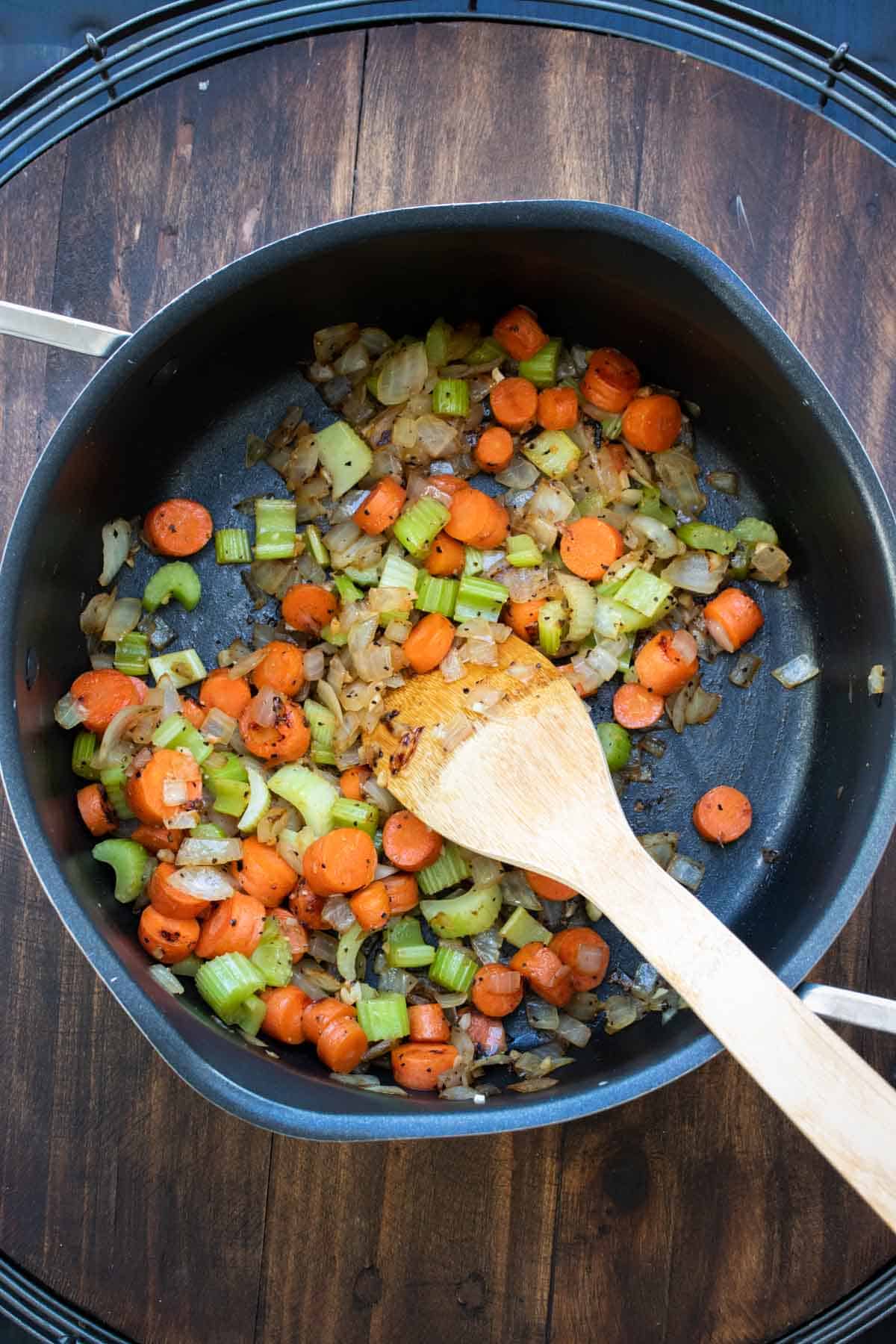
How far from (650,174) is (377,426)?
2.15 feet

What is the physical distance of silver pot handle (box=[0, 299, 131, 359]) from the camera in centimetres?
164

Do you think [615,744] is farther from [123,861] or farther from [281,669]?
[123,861]

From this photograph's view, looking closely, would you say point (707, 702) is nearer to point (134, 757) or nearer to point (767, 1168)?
point (767, 1168)

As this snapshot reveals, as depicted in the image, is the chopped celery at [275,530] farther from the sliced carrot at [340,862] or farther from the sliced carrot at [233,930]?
the sliced carrot at [233,930]

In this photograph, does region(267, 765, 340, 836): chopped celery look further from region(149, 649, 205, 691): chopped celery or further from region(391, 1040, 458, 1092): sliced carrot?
region(391, 1040, 458, 1092): sliced carrot

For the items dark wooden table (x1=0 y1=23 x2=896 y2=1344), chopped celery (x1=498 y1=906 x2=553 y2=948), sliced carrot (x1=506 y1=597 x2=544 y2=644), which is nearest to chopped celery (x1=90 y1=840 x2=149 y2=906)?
A: dark wooden table (x1=0 y1=23 x2=896 y2=1344)

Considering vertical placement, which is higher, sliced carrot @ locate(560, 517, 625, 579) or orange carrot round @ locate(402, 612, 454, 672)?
sliced carrot @ locate(560, 517, 625, 579)

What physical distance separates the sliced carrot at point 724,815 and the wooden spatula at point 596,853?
1.04ft

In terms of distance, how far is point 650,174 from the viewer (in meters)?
1.98

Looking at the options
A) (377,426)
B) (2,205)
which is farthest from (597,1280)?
(2,205)

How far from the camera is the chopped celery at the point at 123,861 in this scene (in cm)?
192

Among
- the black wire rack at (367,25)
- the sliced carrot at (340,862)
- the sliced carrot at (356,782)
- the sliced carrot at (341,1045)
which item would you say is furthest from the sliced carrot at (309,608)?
the black wire rack at (367,25)

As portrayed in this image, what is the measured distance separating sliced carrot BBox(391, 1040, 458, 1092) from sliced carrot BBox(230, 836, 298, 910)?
13.9 inches

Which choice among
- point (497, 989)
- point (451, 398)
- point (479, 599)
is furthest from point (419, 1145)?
point (451, 398)
